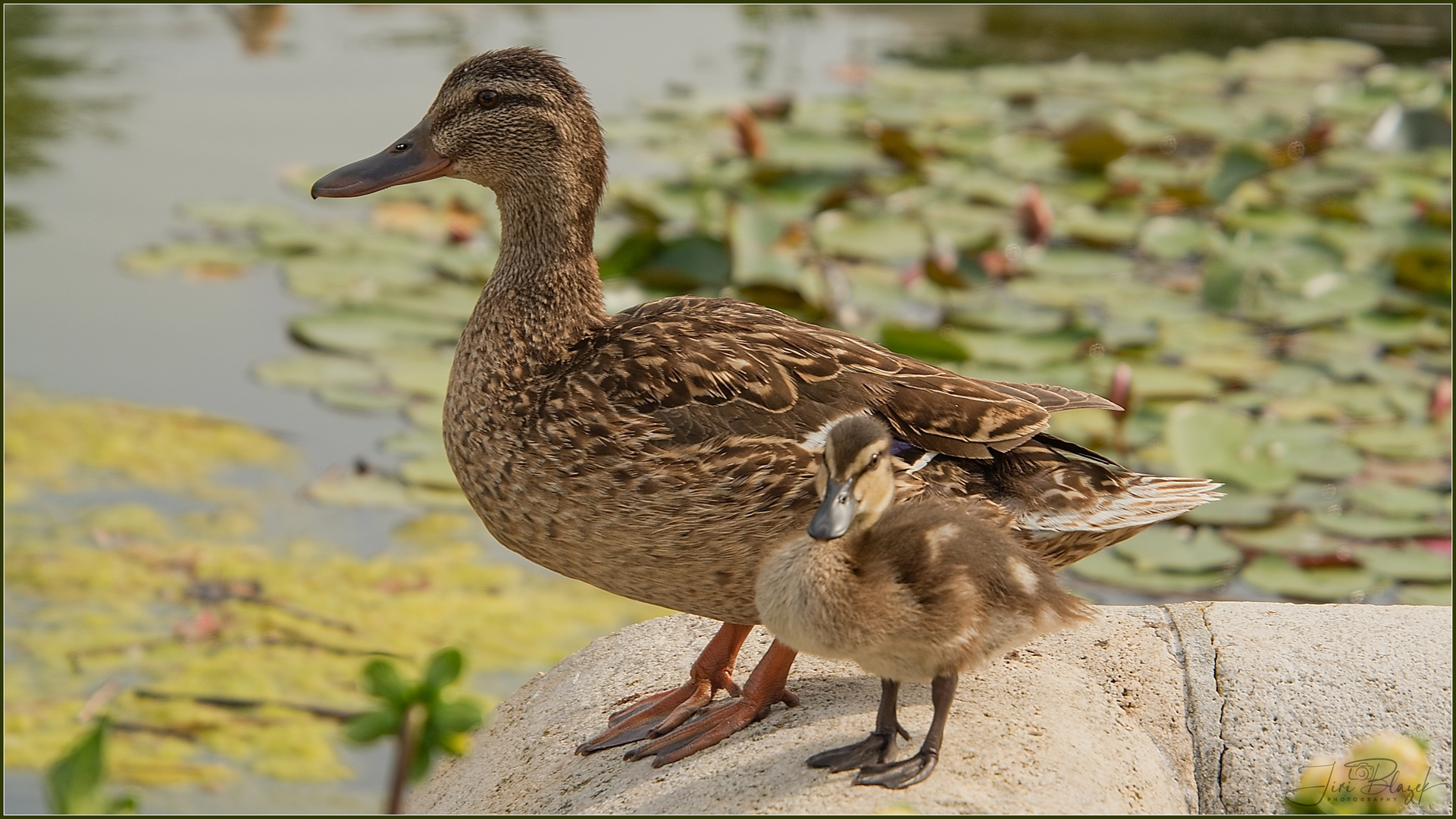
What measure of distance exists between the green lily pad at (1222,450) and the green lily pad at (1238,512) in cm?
4

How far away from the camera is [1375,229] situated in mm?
7641

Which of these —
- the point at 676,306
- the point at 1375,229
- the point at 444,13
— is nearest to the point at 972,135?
the point at 1375,229

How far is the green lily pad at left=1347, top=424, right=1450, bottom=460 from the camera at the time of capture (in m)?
5.83

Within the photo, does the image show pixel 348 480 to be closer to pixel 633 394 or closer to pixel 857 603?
pixel 633 394

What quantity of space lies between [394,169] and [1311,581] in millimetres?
3414

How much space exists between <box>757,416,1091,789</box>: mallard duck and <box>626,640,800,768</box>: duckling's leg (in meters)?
0.36

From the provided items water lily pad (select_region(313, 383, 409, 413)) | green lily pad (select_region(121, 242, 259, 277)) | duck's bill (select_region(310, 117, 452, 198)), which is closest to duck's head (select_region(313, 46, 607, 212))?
duck's bill (select_region(310, 117, 452, 198))

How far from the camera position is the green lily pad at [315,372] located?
6.46 m

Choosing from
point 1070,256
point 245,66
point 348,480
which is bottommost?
point 348,480

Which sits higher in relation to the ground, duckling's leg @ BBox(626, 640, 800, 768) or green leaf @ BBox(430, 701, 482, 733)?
Result: green leaf @ BBox(430, 701, 482, 733)

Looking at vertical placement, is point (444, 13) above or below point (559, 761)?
above

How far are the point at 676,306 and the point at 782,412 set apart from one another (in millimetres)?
571

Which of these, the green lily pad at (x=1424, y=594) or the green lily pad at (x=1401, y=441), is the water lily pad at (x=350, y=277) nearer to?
the green lily pad at (x=1401, y=441)

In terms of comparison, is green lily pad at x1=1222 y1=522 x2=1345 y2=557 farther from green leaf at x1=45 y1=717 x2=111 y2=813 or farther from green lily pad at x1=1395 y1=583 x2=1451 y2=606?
green leaf at x1=45 y1=717 x2=111 y2=813
